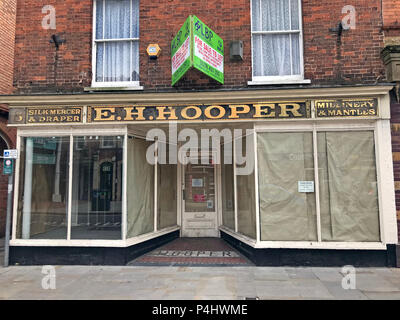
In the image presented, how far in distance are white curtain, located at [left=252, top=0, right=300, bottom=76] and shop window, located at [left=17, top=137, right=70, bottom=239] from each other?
5125 millimetres

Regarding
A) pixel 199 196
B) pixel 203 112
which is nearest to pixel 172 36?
pixel 203 112

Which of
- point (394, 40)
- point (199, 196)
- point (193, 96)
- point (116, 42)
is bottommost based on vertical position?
point (199, 196)

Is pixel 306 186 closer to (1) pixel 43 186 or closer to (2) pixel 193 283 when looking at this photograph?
(2) pixel 193 283

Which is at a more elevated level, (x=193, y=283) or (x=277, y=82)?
(x=277, y=82)

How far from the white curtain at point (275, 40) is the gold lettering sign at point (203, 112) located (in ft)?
3.37

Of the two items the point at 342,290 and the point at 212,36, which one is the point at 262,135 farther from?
the point at 342,290

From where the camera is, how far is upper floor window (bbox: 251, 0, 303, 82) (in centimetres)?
670

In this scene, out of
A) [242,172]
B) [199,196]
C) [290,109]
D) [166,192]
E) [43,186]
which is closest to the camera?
[290,109]

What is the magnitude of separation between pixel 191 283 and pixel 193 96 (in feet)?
12.8

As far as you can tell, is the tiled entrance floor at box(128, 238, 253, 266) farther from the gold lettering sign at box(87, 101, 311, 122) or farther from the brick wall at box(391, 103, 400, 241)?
the brick wall at box(391, 103, 400, 241)

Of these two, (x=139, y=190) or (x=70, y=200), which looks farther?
(x=139, y=190)

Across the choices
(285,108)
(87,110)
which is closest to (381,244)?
(285,108)

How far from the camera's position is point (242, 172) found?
7164mm

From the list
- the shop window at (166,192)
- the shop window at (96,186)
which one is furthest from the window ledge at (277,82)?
the shop window at (96,186)
